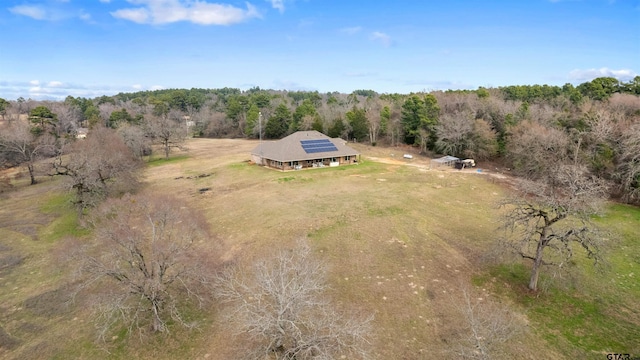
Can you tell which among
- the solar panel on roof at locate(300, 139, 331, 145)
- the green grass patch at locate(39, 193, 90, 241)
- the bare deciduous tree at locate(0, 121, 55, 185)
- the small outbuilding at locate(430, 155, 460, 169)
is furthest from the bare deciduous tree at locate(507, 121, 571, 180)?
the bare deciduous tree at locate(0, 121, 55, 185)

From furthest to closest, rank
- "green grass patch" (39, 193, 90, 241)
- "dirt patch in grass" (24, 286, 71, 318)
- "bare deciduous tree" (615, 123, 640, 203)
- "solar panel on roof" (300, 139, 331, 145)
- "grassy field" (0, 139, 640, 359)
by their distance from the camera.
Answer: "solar panel on roof" (300, 139, 331, 145) < "bare deciduous tree" (615, 123, 640, 203) < "green grass patch" (39, 193, 90, 241) < "dirt patch in grass" (24, 286, 71, 318) < "grassy field" (0, 139, 640, 359)

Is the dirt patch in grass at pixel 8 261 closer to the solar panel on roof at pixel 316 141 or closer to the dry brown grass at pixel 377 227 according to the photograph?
the dry brown grass at pixel 377 227

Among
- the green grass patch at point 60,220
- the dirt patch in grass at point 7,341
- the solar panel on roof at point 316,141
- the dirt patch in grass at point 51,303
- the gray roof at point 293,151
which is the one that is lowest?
the dirt patch in grass at point 7,341

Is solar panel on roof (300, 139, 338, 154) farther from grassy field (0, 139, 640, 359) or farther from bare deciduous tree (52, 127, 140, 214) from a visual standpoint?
bare deciduous tree (52, 127, 140, 214)

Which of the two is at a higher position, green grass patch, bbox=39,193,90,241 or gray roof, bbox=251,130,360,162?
gray roof, bbox=251,130,360,162

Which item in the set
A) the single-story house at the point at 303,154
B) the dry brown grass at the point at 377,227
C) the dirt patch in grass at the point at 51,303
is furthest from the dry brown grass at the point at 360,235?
the single-story house at the point at 303,154

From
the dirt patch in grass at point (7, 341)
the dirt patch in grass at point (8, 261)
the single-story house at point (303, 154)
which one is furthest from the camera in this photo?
the single-story house at point (303, 154)

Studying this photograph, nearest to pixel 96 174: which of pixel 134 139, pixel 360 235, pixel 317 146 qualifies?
pixel 134 139
